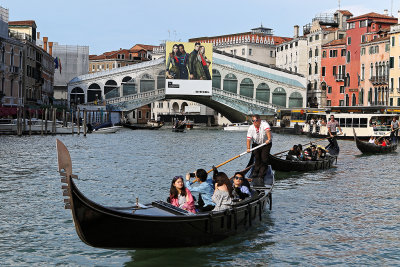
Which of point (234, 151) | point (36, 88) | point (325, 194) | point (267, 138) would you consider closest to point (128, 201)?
point (267, 138)

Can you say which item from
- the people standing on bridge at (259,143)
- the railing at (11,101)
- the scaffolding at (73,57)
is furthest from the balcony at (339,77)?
the people standing on bridge at (259,143)

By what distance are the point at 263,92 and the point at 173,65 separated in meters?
8.16

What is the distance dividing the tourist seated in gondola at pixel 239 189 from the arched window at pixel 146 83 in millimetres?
44833

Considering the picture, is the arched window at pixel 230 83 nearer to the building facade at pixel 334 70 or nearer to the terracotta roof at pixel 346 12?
the building facade at pixel 334 70

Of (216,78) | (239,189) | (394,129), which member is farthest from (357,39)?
(239,189)

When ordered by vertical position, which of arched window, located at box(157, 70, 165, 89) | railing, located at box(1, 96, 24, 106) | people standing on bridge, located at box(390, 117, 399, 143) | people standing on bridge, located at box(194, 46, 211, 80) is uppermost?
people standing on bridge, located at box(194, 46, 211, 80)

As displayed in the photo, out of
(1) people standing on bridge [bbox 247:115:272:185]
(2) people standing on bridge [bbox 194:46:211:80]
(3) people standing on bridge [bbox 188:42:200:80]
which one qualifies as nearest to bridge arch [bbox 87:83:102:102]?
(3) people standing on bridge [bbox 188:42:200:80]

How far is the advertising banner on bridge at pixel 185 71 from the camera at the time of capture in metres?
51.6

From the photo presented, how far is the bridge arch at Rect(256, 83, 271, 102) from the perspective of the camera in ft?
178

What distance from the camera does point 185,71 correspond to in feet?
170

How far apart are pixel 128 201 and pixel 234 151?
1393 cm

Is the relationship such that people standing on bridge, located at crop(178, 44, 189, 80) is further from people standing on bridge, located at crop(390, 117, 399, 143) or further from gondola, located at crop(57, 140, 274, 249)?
gondola, located at crop(57, 140, 274, 249)

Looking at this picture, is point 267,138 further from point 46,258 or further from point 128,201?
point 46,258

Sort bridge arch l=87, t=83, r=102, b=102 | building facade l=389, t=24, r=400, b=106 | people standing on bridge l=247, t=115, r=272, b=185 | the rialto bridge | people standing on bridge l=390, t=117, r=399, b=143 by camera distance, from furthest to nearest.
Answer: bridge arch l=87, t=83, r=102, b=102
the rialto bridge
building facade l=389, t=24, r=400, b=106
people standing on bridge l=390, t=117, r=399, b=143
people standing on bridge l=247, t=115, r=272, b=185
